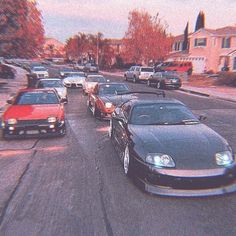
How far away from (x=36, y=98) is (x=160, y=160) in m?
6.60

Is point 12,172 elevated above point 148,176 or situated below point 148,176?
below

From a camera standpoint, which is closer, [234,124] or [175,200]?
[175,200]

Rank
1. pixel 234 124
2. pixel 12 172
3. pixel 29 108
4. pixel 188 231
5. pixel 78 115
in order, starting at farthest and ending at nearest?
pixel 78 115, pixel 234 124, pixel 29 108, pixel 12 172, pixel 188 231

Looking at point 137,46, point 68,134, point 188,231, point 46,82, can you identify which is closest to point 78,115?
point 68,134

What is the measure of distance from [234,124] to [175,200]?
815 cm

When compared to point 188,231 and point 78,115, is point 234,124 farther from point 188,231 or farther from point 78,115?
point 188,231

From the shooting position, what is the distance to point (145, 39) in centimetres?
5175

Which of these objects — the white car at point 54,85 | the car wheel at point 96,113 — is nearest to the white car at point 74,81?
the white car at point 54,85

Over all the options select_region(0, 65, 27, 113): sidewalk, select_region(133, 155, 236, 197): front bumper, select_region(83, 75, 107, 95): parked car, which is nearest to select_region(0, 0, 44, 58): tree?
select_region(0, 65, 27, 113): sidewalk

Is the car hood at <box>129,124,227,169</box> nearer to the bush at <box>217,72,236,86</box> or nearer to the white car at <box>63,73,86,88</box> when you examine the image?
the white car at <box>63,73,86,88</box>

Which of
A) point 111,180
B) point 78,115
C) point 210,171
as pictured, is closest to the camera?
point 210,171

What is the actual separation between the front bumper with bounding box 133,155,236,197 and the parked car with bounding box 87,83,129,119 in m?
6.74

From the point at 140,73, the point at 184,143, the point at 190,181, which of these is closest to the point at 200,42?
the point at 140,73

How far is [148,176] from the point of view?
5059 mm
